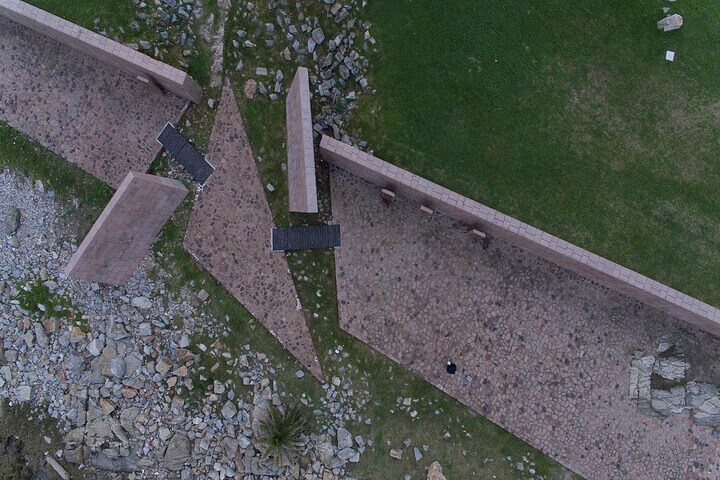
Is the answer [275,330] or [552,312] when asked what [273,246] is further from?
[552,312]

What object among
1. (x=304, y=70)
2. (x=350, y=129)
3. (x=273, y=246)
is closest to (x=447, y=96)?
(x=350, y=129)

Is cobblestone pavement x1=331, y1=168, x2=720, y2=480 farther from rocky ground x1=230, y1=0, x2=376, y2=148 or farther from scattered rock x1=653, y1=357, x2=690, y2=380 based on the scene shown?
rocky ground x1=230, y1=0, x2=376, y2=148

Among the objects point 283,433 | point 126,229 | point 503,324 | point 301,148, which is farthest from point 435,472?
point 126,229

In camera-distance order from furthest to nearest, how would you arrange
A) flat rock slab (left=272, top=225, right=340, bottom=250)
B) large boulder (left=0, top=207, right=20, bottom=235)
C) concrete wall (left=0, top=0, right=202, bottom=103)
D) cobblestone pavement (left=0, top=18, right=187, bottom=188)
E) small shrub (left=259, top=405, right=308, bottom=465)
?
large boulder (left=0, top=207, right=20, bottom=235) < cobblestone pavement (left=0, top=18, right=187, bottom=188) < flat rock slab (left=272, top=225, right=340, bottom=250) < small shrub (left=259, top=405, right=308, bottom=465) < concrete wall (left=0, top=0, right=202, bottom=103)

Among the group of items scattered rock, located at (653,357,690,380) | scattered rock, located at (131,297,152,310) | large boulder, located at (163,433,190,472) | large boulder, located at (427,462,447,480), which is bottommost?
large boulder, located at (427,462,447,480)

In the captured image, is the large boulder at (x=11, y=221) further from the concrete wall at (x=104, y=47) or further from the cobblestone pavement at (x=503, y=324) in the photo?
the cobblestone pavement at (x=503, y=324)

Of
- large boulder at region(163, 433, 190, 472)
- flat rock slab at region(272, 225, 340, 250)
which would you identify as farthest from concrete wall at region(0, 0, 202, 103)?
large boulder at region(163, 433, 190, 472)

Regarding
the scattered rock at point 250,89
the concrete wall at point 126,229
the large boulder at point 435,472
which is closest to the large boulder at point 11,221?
the concrete wall at point 126,229
